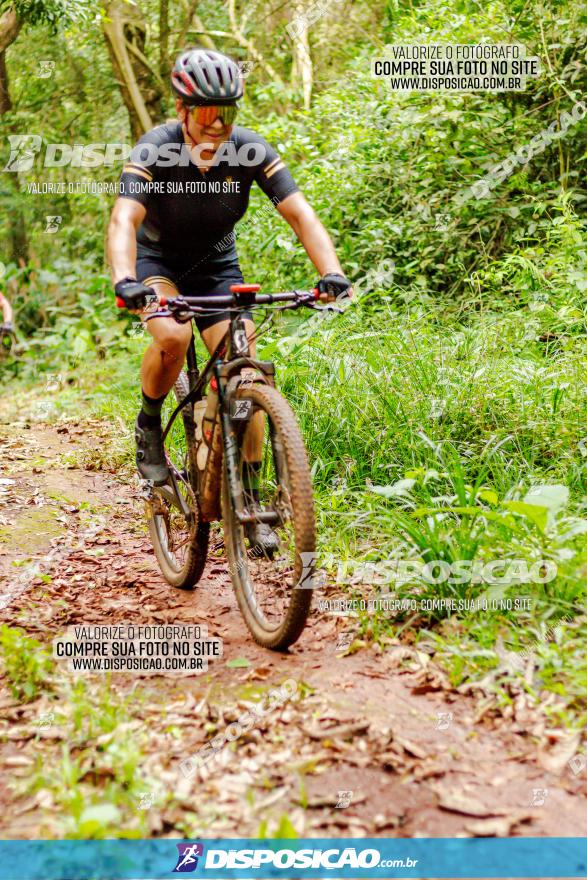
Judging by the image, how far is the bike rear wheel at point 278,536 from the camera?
9.95 ft

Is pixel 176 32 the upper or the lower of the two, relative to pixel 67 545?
upper

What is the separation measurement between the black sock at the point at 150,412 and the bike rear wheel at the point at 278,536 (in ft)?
2.92

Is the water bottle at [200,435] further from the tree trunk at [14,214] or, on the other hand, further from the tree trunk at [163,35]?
the tree trunk at [163,35]

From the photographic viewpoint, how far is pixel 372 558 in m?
4.01

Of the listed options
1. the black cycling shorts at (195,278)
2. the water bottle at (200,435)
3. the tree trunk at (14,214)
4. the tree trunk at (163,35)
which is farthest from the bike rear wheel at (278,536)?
the tree trunk at (163,35)

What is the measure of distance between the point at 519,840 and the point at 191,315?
2.25m

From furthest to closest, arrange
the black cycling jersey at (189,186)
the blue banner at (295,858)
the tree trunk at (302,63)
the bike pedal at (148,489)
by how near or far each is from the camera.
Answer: the tree trunk at (302,63) → the bike pedal at (148,489) → the black cycling jersey at (189,186) → the blue banner at (295,858)

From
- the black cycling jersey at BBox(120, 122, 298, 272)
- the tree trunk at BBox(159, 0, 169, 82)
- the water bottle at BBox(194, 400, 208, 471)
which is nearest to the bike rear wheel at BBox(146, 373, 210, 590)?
the water bottle at BBox(194, 400, 208, 471)

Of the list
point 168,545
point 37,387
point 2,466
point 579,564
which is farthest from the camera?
point 37,387

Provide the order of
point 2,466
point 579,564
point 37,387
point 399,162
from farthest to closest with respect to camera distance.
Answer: point 37,387 → point 399,162 → point 2,466 → point 579,564

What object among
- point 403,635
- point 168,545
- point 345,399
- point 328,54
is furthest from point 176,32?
point 403,635

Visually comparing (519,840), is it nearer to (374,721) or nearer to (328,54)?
(374,721)

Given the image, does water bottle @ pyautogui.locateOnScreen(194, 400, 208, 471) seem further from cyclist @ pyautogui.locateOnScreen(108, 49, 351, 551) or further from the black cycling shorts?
the black cycling shorts

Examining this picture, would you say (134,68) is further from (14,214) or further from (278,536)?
(278,536)
